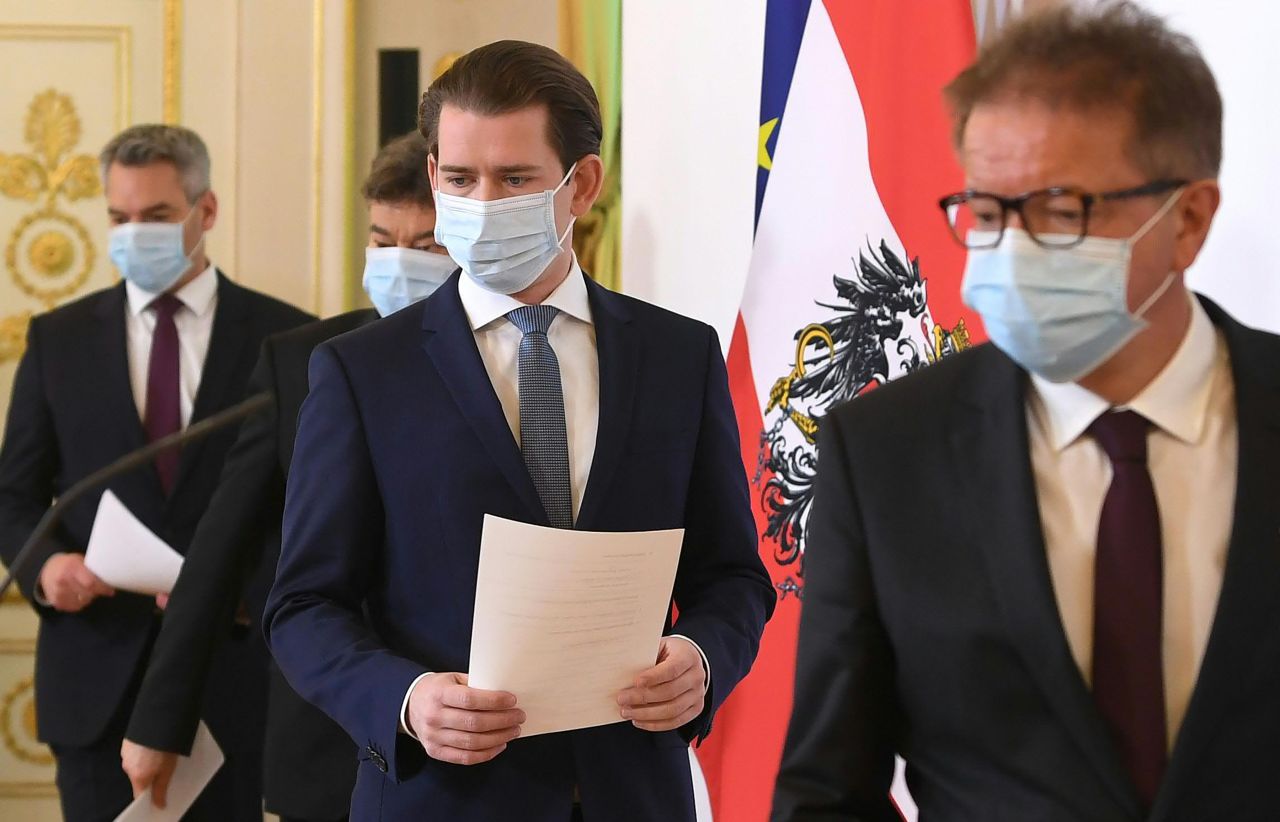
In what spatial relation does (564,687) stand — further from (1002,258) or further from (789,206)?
(789,206)

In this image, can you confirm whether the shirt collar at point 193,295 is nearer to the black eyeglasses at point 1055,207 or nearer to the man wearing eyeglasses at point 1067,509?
the man wearing eyeglasses at point 1067,509

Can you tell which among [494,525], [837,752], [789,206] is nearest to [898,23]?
[789,206]

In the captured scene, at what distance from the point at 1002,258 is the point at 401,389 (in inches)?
33.0

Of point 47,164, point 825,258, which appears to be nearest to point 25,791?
point 47,164

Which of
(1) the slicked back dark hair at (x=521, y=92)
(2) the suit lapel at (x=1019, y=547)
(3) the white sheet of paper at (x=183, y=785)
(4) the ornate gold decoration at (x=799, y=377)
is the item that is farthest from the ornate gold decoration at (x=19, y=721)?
(2) the suit lapel at (x=1019, y=547)

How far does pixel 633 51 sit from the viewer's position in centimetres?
386

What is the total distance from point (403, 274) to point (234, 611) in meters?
0.70

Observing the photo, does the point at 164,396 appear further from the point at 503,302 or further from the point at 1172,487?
the point at 1172,487

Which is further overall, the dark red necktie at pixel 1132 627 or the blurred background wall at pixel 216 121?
the blurred background wall at pixel 216 121

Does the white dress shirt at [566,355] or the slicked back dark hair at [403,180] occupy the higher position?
the slicked back dark hair at [403,180]

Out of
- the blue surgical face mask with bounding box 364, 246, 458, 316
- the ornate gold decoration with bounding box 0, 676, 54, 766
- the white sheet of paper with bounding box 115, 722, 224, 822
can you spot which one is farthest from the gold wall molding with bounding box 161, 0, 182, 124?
the white sheet of paper with bounding box 115, 722, 224, 822

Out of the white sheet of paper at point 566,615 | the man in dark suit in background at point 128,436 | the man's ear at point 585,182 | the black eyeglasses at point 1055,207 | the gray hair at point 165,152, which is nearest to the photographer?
the black eyeglasses at point 1055,207

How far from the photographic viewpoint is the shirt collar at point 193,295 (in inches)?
159

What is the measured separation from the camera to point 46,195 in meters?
5.47
